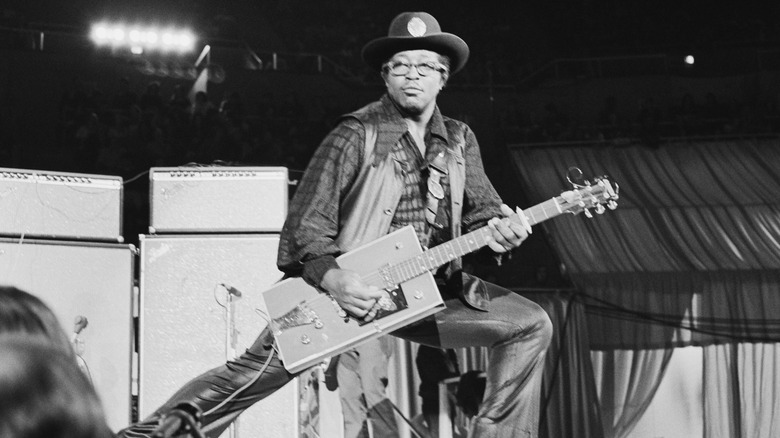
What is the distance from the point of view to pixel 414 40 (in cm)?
420

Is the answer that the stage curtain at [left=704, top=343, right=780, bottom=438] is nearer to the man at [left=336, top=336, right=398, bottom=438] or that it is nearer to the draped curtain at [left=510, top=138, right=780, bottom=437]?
the draped curtain at [left=510, top=138, right=780, bottom=437]

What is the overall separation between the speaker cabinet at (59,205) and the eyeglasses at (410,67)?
6.14 feet

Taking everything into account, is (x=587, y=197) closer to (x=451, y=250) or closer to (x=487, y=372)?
(x=451, y=250)

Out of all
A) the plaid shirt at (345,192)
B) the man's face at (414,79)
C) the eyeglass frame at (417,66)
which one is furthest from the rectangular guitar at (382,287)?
the eyeglass frame at (417,66)

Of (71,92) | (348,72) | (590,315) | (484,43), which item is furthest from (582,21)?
(590,315)

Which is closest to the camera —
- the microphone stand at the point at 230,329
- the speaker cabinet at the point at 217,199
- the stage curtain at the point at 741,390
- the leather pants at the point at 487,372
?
the leather pants at the point at 487,372

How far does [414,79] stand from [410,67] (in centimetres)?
6

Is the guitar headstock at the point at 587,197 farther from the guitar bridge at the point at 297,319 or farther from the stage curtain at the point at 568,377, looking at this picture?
the stage curtain at the point at 568,377

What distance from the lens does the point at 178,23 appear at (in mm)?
15828

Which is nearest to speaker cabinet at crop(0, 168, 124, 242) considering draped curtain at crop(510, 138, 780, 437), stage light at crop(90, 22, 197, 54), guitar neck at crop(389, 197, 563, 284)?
guitar neck at crop(389, 197, 563, 284)

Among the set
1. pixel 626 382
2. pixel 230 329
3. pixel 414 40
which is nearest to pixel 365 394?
pixel 230 329

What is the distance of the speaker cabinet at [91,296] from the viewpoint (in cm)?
501

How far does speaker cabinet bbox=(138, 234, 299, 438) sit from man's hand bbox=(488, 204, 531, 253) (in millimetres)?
1601

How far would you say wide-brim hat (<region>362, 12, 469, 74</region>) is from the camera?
164 inches
